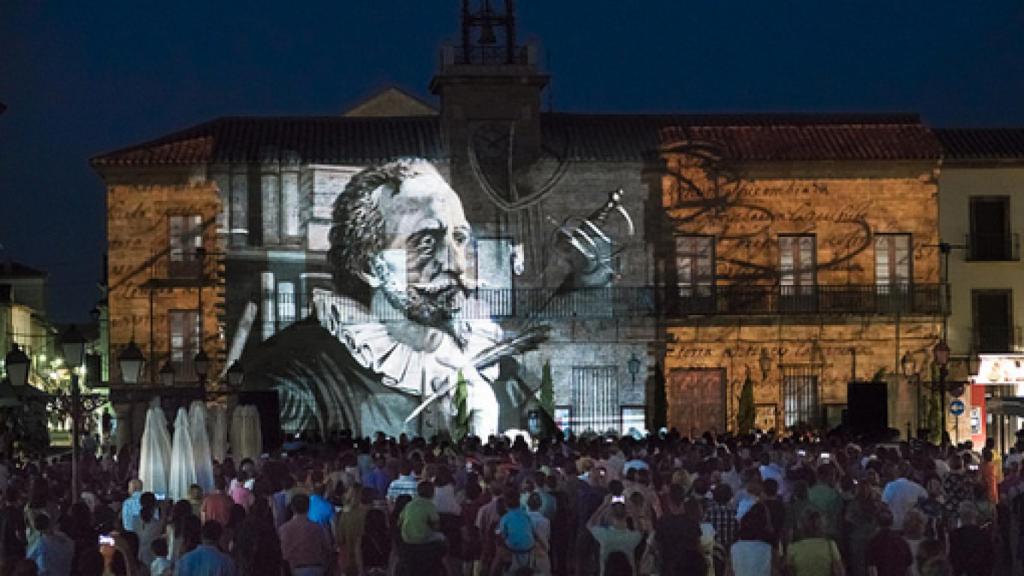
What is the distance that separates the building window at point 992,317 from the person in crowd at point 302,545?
38.7m

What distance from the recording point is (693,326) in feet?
166

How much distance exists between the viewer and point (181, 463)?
997 inches

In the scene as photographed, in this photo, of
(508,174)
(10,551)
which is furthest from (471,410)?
(10,551)

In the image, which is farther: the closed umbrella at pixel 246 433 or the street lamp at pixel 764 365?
the street lamp at pixel 764 365

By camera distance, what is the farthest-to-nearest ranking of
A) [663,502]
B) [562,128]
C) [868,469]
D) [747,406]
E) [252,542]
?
[562,128] → [747,406] → [868,469] → [663,502] → [252,542]

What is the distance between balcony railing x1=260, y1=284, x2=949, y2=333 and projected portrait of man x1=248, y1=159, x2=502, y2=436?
9.0 inches

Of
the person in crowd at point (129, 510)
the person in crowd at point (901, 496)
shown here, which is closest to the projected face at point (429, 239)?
the person in crowd at point (129, 510)

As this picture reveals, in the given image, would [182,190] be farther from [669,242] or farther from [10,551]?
[10,551]

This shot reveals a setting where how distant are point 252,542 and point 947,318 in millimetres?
37814

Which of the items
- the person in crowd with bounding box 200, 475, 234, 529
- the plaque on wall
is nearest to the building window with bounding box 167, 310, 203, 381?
the plaque on wall

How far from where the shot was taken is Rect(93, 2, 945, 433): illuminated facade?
49.7 m

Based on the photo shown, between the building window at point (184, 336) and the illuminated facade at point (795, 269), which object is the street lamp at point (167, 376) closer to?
the building window at point (184, 336)

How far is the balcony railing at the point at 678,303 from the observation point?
164ft

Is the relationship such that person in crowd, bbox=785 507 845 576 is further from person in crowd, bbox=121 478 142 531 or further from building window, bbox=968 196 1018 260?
building window, bbox=968 196 1018 260
